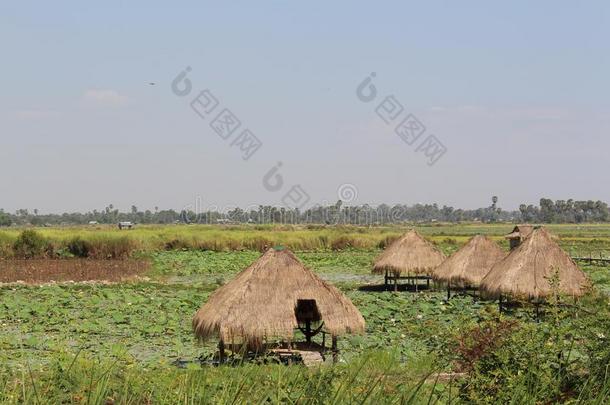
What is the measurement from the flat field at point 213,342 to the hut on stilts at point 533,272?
2.07 feet

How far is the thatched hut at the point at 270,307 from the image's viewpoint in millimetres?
10789

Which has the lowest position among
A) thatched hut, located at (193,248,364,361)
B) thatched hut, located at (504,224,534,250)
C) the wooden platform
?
the wooden platform

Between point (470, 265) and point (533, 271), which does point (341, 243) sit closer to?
point (470, 265)

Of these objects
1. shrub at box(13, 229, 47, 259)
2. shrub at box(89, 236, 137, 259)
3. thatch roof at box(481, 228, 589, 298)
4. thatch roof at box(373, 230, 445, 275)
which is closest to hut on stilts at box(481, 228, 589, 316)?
thatch roof at box(481, 228, 589, 298)

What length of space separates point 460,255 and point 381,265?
2.71 meters

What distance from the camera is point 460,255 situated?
22734 millimetres

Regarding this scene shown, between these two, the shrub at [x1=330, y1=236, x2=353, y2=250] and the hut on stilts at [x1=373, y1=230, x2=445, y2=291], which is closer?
the hut on stilts at [x1=373, y1=230, x2=445, y2=291]

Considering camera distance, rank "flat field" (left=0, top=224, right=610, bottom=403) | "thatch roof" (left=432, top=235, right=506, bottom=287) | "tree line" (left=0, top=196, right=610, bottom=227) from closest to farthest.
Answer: "flat field" (left=0, top=224, right=610, bottom=403) < "thatch roof" (left=432, top=235, right=506, bottom=287) < "tree line" (left=0, top=196, right=610, bottom=227)

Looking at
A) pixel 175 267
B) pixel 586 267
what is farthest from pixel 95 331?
pixel 586 267

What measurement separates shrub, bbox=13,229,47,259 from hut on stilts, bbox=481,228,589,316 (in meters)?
20.4

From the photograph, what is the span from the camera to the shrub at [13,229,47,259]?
106 ft

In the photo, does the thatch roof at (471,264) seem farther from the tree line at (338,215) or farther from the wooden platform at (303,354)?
the tree line at (338,215)

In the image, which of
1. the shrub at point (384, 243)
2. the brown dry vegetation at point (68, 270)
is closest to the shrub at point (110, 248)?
the brown dry vegetation at point (68, 270)

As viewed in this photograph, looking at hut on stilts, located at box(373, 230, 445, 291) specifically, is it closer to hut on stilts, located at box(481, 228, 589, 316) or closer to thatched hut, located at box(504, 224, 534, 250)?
hut on stilts, located at box(481, 228, 589, 316)
